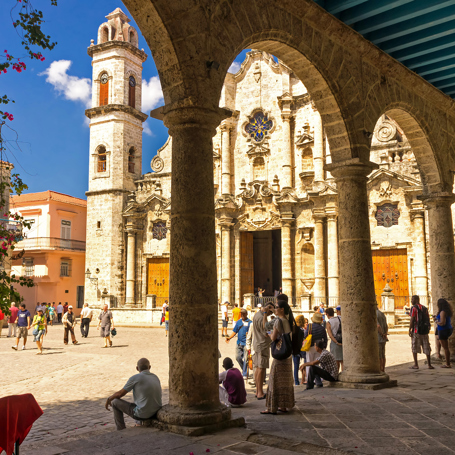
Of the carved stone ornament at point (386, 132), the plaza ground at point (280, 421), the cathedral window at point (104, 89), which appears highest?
the cathedral window at point (104, 89)

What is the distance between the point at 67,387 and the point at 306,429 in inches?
215

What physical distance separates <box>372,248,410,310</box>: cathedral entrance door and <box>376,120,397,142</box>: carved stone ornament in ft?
16.8

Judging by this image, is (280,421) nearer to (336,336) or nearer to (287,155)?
(336,336)

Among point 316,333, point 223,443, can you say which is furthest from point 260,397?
point 223,443

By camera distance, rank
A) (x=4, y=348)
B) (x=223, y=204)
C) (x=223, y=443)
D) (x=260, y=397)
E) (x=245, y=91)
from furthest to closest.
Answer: (x=245, y=91) < (x=223, y=204) < (x=4, y=348) < (x=260, y=397) < (x=223, y=443)

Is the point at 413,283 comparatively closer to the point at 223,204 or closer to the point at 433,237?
the point at 223,204

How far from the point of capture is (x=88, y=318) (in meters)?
17.8

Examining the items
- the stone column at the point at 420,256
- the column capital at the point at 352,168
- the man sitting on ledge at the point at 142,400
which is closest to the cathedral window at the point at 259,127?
the stone column at the point at 420,256

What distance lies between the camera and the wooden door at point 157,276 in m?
26.0

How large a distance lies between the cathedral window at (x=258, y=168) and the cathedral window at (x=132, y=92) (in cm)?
778

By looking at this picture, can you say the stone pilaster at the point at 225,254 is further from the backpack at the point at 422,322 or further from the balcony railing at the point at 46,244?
the backpack at the point at 422,322

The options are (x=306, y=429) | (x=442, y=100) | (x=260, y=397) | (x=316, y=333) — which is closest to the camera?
(x=306, y=429)

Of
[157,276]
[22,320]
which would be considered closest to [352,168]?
[22,320]

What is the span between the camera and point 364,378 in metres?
6.38
